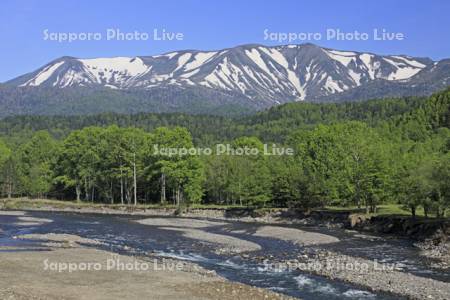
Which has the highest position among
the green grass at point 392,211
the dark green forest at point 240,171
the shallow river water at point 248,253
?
the dark green forest at point 240,171

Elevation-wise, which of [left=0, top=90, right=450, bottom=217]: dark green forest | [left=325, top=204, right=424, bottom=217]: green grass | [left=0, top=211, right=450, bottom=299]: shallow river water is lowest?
[left=0, top=211, right=450, bottom=299]: shallow river water

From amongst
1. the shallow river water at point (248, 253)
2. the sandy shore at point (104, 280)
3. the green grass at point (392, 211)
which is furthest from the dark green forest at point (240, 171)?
the sandy shore at point (104, 280)

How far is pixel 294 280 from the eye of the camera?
130ft

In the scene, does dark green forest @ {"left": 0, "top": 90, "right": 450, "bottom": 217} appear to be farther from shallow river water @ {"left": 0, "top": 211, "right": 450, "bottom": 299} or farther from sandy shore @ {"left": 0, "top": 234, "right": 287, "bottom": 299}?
sandy shore @ {"left": 0, "top": 234, "right": 287, "bottom": 299}

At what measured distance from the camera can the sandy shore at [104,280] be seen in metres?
32.9

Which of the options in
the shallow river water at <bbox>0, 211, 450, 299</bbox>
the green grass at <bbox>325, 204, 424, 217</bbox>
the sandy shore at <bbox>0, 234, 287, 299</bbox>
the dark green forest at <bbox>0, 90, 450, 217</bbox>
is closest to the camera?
the sandy shore at <bbox>0, 234, 287, 299</bbox>

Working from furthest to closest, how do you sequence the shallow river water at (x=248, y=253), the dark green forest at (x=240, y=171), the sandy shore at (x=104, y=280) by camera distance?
the dark green forest at (x=240, y=171), the shallow river water at (x=248, y=253), the sandy shore at (x=104, y=280)

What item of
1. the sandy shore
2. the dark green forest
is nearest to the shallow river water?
the sandy shore

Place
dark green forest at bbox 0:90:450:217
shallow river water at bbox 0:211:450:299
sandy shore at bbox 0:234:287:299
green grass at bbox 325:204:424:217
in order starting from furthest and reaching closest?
1. dark green forest at bbox 0:90:450:217
2. green grass at bbox 325:204:424:217
3. shallow river water at bbox 0:211:450:299
4. sandy shore at bbox 0:234:287:299

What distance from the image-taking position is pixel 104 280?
122ft

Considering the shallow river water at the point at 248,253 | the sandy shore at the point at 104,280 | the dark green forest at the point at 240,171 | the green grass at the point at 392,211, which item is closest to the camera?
the sandy shore at the point at 104,280

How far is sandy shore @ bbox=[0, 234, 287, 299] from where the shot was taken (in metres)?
32.9

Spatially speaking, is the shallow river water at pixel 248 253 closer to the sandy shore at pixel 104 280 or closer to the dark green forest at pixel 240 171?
the sandy shore at pixel 104 280

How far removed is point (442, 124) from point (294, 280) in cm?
14854
